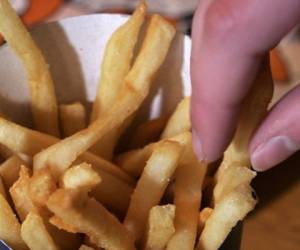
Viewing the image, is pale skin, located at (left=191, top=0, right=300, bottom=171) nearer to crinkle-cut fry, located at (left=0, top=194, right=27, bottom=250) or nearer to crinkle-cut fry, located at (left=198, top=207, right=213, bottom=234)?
crinkle-cut fry, located at (left=198, top=207, right=213, bottom=234)

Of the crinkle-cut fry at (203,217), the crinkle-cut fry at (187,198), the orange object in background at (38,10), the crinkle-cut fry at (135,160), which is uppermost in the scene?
the orange object in background at (38,10)

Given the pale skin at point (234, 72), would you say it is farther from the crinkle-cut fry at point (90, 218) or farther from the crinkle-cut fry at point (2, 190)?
the crinkle-cut fry at point (2, 190)

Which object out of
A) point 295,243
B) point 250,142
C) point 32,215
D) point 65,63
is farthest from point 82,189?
point 295,243

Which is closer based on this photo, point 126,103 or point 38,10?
point 126,103

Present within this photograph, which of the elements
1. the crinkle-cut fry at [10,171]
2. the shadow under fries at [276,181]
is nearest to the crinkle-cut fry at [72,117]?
the crinkle-cut fry at [10,171]

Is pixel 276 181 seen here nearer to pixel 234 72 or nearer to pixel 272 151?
pixel 272 151

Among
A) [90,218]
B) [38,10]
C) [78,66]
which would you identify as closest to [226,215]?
[90,218]

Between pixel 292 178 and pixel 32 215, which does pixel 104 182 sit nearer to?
pixel 32 215
